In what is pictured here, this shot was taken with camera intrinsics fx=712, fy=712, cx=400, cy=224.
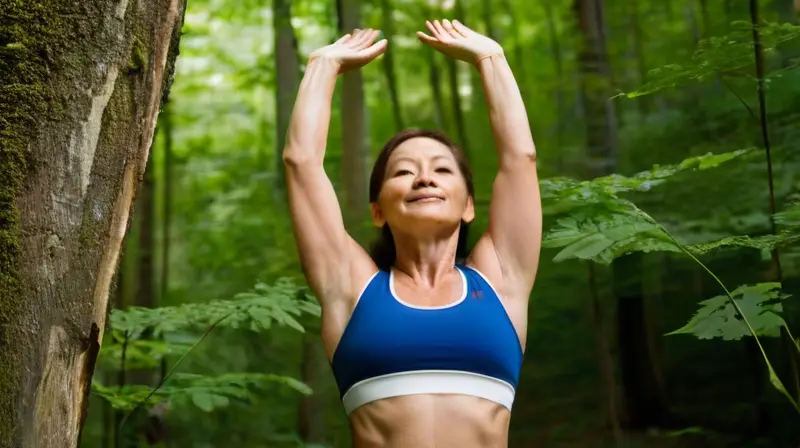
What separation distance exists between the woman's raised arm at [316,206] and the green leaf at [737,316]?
1152 mm

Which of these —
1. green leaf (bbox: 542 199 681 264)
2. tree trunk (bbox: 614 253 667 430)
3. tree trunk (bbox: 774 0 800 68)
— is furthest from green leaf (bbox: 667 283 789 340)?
tree trunk (bbox: 774 0 800 68)

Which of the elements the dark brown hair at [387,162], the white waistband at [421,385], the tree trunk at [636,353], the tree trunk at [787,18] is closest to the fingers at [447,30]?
the dark brown hair at [387,162]

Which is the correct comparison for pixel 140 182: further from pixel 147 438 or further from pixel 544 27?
pixel 544 27

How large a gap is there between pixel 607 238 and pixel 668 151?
3266 millimetres

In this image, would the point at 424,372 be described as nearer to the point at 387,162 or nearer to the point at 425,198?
the point at 425,198

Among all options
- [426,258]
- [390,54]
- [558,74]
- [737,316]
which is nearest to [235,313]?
[426,258]

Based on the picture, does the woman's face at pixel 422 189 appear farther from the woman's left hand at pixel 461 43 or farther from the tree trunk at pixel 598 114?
the tree trunk at pixel 598 114

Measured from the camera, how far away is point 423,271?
1734 mm

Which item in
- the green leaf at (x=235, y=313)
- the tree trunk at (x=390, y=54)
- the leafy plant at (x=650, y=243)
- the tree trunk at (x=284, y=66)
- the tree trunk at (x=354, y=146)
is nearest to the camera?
the leafy plant at (x=650, y=243)

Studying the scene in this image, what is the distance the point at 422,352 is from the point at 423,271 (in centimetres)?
27

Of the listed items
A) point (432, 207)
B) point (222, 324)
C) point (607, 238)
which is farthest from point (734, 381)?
point (432, 207)

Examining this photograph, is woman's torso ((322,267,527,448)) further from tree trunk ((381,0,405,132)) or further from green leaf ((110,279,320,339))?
tree trunk ((381,0,405,132))

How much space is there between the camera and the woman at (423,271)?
151 centimetres

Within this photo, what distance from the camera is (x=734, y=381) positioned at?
448cm
